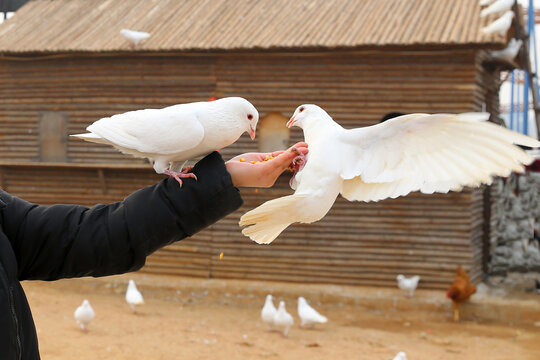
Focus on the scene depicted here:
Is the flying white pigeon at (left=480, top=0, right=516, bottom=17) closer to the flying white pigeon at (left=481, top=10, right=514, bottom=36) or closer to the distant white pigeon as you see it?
the flying white pigeon at (left=481, top=10, right=514, bottom=36)

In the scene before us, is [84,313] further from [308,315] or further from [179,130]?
[179,130]

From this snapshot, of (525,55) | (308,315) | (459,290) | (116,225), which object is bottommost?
(308,315)

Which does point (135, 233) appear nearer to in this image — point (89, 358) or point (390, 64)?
point (89, 358)

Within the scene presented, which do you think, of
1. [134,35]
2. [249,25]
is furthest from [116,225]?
[249,25]

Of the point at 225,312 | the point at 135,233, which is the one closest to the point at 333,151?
the point at 135,233

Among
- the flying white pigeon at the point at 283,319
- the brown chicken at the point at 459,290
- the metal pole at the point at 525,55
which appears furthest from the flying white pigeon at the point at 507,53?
the flying white pigeon at the point at 283,319

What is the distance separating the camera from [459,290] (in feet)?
32.4

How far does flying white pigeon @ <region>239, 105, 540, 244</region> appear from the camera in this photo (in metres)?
2.00

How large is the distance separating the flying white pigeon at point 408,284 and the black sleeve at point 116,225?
8767 mm

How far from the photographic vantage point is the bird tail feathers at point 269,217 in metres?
2.06

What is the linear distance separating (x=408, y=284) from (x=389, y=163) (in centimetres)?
854

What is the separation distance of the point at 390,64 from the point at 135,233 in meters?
9.30

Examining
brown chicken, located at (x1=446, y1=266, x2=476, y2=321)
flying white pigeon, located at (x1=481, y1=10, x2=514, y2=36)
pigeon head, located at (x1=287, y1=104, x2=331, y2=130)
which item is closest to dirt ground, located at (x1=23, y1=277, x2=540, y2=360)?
brown chicken, located at (x1=446, y1=266, x2=476, y2=321)

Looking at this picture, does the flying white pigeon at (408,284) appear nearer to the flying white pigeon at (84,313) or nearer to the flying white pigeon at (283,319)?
the flying white pigeon at (283,319)
